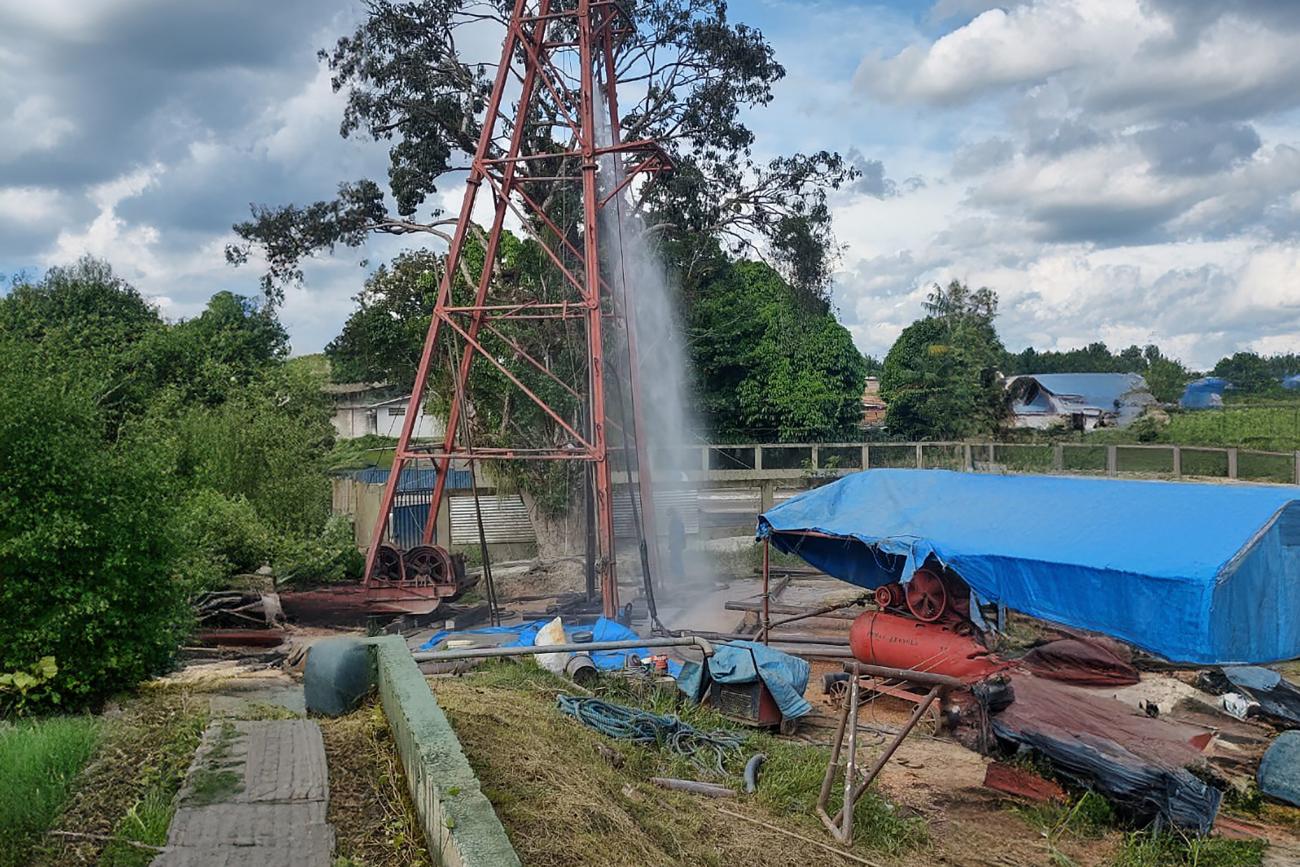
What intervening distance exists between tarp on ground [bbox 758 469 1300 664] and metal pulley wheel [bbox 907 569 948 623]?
2.00 ft

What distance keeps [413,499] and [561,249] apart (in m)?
7.92

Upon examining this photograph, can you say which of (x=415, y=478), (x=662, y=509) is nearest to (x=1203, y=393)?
(x=662, y=509)

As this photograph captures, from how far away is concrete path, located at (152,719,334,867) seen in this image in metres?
4.80

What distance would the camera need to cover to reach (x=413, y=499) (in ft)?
79.4

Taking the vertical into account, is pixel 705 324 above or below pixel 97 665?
above

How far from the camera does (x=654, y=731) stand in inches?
346

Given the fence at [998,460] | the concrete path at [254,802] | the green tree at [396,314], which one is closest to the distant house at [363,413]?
the green tree at [396,314]

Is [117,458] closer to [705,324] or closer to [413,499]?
[413,499]

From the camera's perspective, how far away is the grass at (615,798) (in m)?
5.24

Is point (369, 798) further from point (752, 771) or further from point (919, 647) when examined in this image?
point (919, 647)

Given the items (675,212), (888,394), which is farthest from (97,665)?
(888,394)

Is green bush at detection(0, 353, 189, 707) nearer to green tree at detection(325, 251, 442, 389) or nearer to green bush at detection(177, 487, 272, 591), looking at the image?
green bush at detection(177, 487, 272, 591)

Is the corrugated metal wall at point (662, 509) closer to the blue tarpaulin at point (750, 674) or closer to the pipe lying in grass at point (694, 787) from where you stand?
the blue tarpaulin at point (750, 674)

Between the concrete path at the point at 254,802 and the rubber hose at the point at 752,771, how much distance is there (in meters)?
3.24
